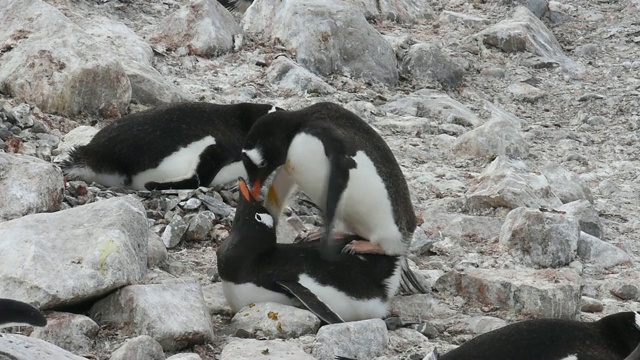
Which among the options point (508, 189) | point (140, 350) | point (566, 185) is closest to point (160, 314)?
point (140, 350)

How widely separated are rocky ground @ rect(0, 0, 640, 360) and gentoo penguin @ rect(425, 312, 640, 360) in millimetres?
484

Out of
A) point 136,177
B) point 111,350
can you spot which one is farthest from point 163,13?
point 111,350

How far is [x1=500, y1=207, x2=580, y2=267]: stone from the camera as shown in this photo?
19.8 feet

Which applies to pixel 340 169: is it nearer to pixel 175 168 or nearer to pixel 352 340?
pixel 352 340

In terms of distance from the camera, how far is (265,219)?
16.9 feet

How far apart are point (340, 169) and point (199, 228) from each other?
84 centimetres

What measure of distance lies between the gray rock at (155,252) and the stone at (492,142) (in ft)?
10.1

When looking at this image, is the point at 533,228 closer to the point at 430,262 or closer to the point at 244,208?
the point at 430,262

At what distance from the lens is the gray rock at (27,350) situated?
3.23m

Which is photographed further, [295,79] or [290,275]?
[295,79]

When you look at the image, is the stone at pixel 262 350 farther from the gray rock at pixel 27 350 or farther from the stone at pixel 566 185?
the stone at pixel 566 185

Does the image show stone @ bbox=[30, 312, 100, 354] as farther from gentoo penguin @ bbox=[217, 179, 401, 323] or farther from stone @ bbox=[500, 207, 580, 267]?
stone @ bbox=[500, 207, 580, 267]

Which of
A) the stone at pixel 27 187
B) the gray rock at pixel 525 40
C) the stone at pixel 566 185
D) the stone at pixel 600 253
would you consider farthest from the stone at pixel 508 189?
the gray rock at pixel 525 40

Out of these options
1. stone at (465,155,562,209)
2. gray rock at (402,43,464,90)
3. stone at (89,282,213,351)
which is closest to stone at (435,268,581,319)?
stone at (465,155,562,209)
